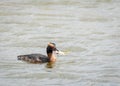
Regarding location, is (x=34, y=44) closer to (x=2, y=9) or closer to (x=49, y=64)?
(x=49, y=64)

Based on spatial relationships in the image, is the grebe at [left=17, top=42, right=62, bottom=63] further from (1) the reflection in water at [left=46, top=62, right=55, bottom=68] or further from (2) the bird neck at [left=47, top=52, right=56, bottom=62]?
(1) the reflection in water at [left=46, top=62, right=55, bottom=68]

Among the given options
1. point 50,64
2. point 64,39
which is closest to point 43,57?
point 50,64

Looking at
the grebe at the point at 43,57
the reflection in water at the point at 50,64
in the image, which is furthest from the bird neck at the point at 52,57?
the reflection in water at the point at 50,64

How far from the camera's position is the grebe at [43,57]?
16953 mm

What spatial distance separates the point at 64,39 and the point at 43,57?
2.33 metres

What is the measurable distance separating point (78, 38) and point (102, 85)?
16.7 ft

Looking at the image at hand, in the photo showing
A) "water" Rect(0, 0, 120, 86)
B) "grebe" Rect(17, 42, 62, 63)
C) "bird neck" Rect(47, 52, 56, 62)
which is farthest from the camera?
"bird neck" Rect(47, 52, 56, 62)

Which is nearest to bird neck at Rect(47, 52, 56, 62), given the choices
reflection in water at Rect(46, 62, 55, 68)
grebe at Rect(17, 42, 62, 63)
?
grebe at Rect(17, 42, 62, 63)

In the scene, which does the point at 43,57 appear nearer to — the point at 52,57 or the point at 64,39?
the point at 52,57

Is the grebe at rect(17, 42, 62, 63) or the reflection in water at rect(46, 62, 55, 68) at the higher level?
the grebe at rect(17, 42, 62, 63)

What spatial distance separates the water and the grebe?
0.16m

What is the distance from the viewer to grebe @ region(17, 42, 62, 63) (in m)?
17.0

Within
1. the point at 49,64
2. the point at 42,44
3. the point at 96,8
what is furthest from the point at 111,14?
the point at 49,64

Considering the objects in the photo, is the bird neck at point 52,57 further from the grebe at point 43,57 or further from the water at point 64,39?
the water at point 64,39
